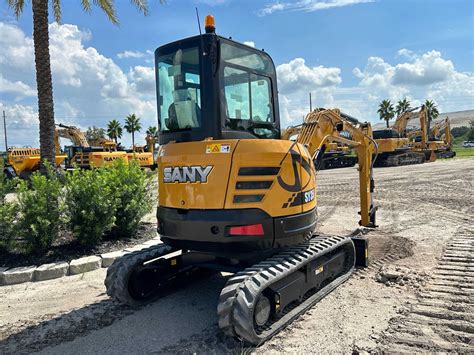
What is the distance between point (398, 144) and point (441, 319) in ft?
87.7

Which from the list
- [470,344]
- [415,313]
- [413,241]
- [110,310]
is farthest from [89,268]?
[413,241]

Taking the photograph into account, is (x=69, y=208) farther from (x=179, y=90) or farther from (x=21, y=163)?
(x=21, y=163)

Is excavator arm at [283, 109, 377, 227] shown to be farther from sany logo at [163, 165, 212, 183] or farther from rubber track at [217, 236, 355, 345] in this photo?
sany logo at [163, 165, 212, 183]

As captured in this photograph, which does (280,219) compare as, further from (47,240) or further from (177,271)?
(47,240)

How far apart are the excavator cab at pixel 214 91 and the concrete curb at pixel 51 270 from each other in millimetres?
2684

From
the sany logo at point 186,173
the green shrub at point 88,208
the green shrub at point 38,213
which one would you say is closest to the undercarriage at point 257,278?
the sany logo at point 186,173

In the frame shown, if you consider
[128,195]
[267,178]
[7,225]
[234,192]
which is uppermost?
[267,178]

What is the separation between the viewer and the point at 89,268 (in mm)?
6340

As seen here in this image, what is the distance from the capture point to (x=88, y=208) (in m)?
6.84

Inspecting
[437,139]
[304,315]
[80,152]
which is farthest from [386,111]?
[304,315]

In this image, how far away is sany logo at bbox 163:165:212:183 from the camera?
429cm

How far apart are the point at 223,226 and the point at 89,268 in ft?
10.2

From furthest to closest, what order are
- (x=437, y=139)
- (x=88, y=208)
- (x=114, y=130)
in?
→ (x=114, y=130) < (x=437, y=139) < (x=88, y=208)

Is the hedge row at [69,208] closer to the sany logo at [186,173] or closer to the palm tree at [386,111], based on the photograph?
the sany logo at [186,173]
